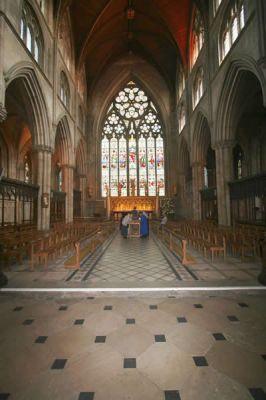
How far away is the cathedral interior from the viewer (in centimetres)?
293

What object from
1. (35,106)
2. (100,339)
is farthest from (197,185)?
(100,339)

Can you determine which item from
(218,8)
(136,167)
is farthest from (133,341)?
(136,167)

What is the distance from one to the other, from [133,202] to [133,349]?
25016 millimetres

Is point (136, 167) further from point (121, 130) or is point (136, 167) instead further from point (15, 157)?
point (15, 157)

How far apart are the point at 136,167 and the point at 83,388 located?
1097 inches

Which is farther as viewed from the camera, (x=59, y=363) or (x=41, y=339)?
(x=41, y=339)

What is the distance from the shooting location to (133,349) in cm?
317

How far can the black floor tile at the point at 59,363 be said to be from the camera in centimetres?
282

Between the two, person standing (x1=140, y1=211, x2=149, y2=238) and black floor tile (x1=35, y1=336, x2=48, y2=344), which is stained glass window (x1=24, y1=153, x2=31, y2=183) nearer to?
person standing (x1=140, y1=211, x2=149, y2=238)

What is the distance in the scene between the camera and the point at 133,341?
3.37 metres

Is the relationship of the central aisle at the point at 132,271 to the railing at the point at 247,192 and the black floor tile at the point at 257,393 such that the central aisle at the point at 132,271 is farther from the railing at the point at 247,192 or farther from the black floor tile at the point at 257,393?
the railing at the point at 247,192

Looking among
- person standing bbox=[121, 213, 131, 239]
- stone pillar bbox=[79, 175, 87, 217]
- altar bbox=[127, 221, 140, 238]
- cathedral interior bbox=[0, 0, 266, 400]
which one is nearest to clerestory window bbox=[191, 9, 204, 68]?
cathedral interior bbox=[0, 0, 266, 400]

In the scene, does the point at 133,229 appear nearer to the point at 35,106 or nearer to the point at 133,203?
the point at 35,106

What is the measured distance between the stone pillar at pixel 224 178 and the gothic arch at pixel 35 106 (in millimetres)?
11397
